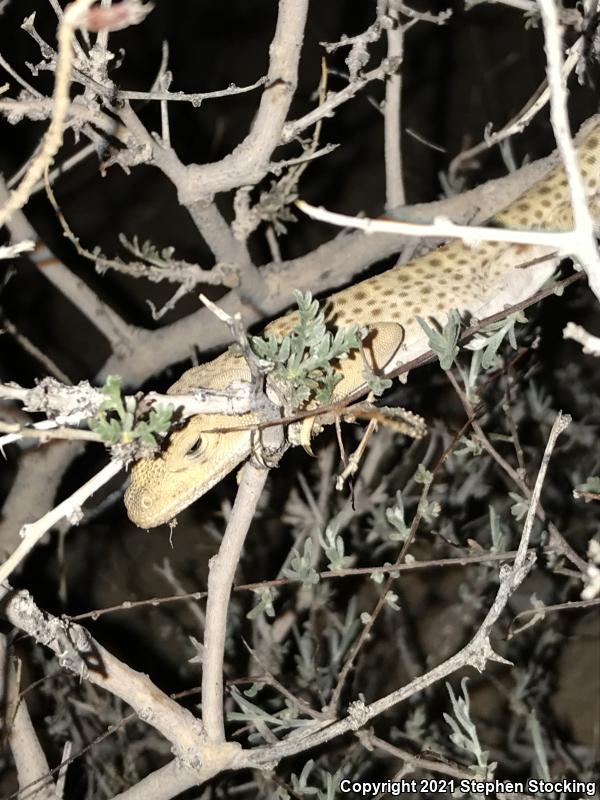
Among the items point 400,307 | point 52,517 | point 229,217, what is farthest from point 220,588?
point 229,217

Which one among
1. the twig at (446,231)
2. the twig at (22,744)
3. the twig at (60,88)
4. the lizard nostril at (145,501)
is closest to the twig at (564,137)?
the twig at (446,231)

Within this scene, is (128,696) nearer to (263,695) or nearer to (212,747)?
(212,747)

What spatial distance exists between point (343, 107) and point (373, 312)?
13.1 ft

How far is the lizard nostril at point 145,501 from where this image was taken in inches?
97.5

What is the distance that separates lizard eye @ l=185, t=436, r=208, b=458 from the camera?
244cm

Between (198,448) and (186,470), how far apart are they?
A: 7 cm

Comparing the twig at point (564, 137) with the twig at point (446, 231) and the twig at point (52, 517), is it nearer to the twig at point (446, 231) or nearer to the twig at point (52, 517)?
the twig at point (446, 231)

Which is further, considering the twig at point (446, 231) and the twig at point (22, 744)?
the twig at point (22, 744)

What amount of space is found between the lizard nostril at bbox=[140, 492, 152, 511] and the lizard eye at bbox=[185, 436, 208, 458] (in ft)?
0.56

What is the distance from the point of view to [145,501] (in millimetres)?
2482

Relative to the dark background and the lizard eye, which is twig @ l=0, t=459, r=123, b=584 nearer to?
the lizard eye

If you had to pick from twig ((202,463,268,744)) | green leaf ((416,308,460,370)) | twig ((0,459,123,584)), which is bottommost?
twig ((202,463,268,744))

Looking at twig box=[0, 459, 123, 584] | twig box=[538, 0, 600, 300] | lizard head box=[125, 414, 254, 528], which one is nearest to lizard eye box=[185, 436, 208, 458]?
lizard head box=[125, 414, 254, 528]

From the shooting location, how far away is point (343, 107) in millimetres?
6402
